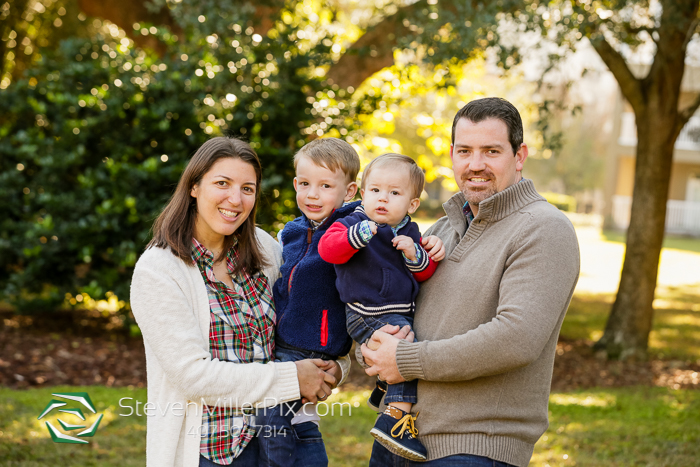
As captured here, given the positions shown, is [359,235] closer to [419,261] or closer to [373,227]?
[373,227]

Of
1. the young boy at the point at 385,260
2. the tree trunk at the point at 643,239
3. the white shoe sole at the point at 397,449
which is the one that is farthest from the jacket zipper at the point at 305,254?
the tree trunk at the point at 643,239

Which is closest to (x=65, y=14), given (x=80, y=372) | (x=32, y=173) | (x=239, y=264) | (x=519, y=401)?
(x=32, y=173)

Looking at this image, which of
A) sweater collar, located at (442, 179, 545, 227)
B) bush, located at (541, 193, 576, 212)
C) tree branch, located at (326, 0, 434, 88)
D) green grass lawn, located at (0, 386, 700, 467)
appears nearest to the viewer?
sweater collar, located at (442, 179, 545, 227)

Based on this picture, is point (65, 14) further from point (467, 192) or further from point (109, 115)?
point (467, 192)

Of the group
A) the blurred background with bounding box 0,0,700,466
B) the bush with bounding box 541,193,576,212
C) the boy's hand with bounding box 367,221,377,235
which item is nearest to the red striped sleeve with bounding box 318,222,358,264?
the boy's hand with bounding box 367,221,377,235

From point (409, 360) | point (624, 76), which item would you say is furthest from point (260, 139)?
point (409, 360)

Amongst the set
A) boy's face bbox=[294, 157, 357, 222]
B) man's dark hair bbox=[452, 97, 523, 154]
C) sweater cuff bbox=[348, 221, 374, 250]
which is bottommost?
sweater cuff bbox=[348, 221, 374, 250]

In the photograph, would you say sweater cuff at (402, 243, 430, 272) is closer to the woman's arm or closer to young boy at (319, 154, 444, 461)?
young boy at (319, 154, 444, 461)

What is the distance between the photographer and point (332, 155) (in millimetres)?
2959

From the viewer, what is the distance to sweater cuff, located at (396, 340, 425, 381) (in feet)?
7.91

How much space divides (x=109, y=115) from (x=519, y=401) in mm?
6520

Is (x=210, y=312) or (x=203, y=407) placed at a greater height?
(x=210, y=312)

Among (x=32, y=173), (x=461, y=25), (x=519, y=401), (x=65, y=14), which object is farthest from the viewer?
(x=65, y=14)

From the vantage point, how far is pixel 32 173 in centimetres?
801
